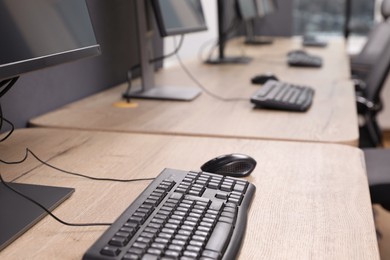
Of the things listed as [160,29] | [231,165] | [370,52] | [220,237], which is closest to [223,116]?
[160,29]

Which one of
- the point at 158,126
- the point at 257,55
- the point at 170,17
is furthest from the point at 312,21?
the point at 158,126

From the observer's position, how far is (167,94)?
154 centimetres

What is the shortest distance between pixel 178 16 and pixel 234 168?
2.82 ft

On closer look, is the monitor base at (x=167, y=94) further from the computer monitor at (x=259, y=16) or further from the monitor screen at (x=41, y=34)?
the computer monitor at (x=259, y=16)

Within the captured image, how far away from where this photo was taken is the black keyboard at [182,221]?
0.55 meters

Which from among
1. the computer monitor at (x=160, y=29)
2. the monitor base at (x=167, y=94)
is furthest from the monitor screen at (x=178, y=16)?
the monitor base at (x=167, y=94)

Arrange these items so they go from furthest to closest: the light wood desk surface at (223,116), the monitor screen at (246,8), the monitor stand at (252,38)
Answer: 1. the monitor stand at (252,38)
2. the monitor screen at (246,8)
3. the light wood desk surface at (223,116)

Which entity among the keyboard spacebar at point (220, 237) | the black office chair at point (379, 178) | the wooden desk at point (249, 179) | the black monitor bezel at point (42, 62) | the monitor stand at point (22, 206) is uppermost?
the black monitor bezel at point (42, 62)

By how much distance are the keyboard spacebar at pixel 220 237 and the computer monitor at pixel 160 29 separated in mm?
900

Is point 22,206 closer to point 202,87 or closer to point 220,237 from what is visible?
point 220,237

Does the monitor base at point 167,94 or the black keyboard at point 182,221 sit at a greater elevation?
the black keyboard at point 182,221

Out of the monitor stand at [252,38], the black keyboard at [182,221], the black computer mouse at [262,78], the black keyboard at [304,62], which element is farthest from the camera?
the monitor stand at [252,38]

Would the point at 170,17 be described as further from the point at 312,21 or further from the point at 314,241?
the point at 312,21

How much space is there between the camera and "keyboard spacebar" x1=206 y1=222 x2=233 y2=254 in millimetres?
565
